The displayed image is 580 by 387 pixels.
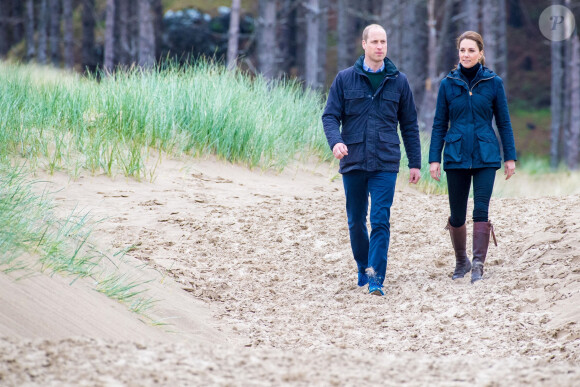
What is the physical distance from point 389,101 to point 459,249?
4.26 feet

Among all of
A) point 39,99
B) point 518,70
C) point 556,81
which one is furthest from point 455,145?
point 518,70

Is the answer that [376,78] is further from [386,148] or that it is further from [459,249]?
[459,249]

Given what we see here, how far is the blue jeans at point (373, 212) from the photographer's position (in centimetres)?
506

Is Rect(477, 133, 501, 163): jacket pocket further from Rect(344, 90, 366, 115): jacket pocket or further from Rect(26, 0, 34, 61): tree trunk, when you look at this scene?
Rect(26, 0, 34, 61): tree trunk

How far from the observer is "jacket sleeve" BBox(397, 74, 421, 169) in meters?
5.22

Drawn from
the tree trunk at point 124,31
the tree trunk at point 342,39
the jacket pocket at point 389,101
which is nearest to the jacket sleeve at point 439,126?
the jacket pocket at point 389,101

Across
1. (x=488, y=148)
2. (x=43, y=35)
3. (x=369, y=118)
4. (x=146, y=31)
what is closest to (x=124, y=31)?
(x=43, y=35)

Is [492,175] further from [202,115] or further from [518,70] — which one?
[518,70]

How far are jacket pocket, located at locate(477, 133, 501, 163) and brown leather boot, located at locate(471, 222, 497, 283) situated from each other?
0.49 m

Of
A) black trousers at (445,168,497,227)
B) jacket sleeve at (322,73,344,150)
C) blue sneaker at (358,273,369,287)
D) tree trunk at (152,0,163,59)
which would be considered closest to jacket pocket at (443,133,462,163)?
black trousers at (445,168,497,227)

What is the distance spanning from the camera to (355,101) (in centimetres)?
514

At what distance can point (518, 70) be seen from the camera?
97.7 feet

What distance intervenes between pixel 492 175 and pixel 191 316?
237cm

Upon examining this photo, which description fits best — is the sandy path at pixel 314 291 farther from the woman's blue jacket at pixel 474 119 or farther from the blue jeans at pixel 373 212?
the woman's blue jacket at pixel 474 119
